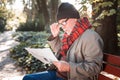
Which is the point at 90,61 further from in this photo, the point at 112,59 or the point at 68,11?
the point at 68,11

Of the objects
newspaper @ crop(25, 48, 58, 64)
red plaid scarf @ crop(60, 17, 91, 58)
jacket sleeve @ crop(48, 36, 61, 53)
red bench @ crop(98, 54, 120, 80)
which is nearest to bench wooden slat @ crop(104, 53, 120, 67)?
red bench @ crop(98, 54, 120, 80)

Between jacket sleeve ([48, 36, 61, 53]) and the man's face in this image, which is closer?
the man's face

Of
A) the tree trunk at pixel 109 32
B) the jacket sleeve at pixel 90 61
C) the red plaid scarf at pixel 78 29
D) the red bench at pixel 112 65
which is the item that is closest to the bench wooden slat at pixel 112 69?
Answer: the red bench at pixel 112 65

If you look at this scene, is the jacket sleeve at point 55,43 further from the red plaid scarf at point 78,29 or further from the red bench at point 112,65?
the red bench at point 112,65

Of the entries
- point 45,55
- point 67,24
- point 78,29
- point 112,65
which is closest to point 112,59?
point 112,65

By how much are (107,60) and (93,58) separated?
1.39 ft

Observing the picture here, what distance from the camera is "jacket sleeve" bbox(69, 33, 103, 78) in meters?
3.60

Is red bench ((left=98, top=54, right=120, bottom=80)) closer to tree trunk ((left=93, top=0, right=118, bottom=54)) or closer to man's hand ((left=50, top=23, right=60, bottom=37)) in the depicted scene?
man's hand ((left=50, top=23, right=60, bottom=37))

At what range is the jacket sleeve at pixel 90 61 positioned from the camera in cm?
360

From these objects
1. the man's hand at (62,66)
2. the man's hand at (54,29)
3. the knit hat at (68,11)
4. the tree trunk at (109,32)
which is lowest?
the tree trunk at (109,32)

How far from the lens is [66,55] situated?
13.5ft

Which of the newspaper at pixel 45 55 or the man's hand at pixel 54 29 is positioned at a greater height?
the man's hand at pixel 54 29

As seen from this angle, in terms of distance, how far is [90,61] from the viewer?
3.63 meters

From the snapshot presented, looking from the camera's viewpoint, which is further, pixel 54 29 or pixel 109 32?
pixel 109 32
